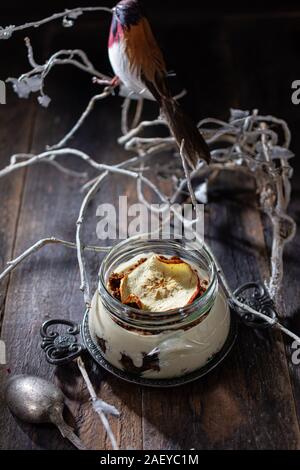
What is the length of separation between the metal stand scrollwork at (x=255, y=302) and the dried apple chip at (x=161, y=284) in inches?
4.6

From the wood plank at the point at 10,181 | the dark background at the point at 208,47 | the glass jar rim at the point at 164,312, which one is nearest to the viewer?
the glass jar rim at the point at 164,312

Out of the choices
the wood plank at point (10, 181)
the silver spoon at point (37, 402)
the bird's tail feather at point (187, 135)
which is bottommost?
the silver spoon at point (37, 402)

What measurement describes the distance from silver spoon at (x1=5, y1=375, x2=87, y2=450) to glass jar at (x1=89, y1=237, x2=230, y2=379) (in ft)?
0.29

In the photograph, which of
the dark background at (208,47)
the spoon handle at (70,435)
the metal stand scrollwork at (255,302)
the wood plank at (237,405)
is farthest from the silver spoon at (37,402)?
the dark background at (208,47)

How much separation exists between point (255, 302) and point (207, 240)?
0.17 metres

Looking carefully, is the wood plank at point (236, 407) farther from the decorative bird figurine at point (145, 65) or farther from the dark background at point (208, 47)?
the dark background at point (208, 47)

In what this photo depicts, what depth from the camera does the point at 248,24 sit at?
1.65m

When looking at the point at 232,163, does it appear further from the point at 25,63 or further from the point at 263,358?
the point at 25,63

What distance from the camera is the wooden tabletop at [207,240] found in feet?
2.86

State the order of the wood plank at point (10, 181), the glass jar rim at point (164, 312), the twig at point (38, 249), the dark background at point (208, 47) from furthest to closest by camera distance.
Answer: the dark background at point (208, 47)
the wood plank at point (10, 181)
the twig at point (38, 249)
the glass jar rim at point (164, 312)

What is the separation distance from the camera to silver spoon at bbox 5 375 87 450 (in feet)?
2.83

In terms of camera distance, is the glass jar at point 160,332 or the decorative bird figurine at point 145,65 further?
the decorative bird figurine at point 145,65

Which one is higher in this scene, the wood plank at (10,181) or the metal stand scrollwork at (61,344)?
the wood plank at (10,181)

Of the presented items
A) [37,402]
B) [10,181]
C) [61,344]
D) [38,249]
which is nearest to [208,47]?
[10,181]
